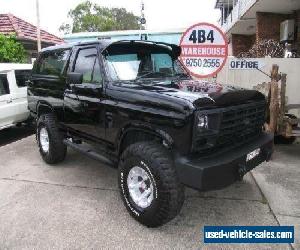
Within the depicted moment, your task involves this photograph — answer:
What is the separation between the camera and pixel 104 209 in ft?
15.1

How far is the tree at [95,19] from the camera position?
5475 centimetres

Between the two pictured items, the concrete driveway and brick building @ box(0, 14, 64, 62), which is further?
brick building @ box(0, 14, 64, 62)

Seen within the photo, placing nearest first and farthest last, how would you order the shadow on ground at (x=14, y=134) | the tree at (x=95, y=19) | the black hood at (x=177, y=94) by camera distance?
the black hood at (x=177, y=94) < the shadow on ground at (x=14, y=134) < the tree at (x=95, y=19)

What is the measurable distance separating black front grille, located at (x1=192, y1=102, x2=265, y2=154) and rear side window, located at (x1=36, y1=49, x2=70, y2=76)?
3100mm

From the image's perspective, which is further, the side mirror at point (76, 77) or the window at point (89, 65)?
the window at point (89, 65)

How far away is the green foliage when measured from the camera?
39.8 ft

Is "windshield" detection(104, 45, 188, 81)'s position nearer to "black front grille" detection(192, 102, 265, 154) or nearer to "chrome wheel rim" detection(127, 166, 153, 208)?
"chrome wheel rim" detection(127, 166, 153, 208)

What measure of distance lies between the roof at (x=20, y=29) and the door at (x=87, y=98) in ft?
35.5

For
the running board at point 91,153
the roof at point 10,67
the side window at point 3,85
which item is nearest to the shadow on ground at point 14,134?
the side window at point 3,85

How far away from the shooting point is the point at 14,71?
8.77 m

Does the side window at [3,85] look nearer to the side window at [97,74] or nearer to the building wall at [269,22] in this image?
the side window at [97,74]

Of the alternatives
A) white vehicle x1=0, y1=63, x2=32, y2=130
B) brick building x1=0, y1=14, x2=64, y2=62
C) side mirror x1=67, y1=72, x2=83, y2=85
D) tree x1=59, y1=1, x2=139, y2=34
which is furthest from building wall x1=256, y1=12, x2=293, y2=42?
tree x1=59, y1=1, x2=139, y2=34

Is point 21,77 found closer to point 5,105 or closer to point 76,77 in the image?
point 5,105

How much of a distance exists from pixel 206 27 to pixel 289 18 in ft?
38.4
